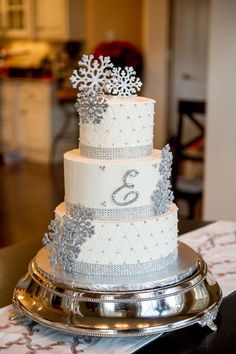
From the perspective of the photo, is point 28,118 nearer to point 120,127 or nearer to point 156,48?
point 156,48

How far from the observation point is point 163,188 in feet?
4.94

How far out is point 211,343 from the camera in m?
1.34

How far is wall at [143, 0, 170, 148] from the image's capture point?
20.3 feet

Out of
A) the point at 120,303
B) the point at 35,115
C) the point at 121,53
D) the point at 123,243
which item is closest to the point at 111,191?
the point at 123,243

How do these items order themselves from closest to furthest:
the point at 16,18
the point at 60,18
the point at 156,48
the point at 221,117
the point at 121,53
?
the point at 221,117 < the point at 121,53 < the point at 156,48 < the point at 60,18 < the point at 16,18

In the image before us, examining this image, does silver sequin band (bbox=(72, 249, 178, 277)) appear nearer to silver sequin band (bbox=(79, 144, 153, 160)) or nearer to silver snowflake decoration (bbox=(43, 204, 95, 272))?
silver snowflake decoration (bbox=(43, 204, 95, 272))

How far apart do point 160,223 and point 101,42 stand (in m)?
5.61

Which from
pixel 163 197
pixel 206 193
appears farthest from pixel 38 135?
pixel 163 197

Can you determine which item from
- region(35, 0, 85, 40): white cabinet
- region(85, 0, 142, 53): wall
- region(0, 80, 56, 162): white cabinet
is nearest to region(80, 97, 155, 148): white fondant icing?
region(85, 0, 142, 53): wall

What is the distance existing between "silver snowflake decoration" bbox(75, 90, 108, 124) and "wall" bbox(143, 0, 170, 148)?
4.74m

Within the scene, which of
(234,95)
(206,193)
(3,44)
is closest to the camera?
(234,95)

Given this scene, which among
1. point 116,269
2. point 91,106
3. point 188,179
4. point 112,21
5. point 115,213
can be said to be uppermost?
point 112,21

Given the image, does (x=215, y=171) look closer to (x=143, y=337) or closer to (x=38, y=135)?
(x=143, y=337)

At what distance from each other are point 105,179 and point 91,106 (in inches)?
7.4
